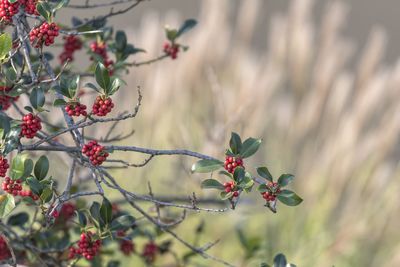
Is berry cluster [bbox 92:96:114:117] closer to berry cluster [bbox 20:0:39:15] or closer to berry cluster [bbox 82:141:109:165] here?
berry cluster [bbox 82:141:109:165]

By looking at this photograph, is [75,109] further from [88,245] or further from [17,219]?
[17,219]

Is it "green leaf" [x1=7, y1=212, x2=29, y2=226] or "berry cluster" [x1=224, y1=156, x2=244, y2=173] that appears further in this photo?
"green leaf" [x1=7, y1=212, x2=29, y2=226]

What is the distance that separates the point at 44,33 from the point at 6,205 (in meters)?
0.38

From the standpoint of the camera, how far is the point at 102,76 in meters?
1.64

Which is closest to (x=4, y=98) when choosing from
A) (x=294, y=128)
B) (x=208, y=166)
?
(x=208, y=166)

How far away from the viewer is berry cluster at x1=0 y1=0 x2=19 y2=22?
1644 millimetres

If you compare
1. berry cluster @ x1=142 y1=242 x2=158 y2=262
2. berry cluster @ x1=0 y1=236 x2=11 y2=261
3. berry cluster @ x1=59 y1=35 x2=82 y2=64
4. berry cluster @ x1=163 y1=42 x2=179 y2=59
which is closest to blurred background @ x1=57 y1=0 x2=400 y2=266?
berry cluster @ x1=142 y1=242 x2=158 y2=262

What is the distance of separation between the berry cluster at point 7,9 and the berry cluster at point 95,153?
0.34 metres

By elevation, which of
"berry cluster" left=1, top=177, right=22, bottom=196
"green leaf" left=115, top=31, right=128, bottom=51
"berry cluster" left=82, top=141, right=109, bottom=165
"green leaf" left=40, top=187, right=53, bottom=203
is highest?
"green leaf" left=115, top=31, right=128, bottom=51

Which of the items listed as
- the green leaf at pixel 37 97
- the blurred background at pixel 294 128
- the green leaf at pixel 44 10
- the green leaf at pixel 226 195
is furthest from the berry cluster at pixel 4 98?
the blurred background at pixel 294 128

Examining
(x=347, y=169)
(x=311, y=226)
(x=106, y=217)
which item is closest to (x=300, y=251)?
(x=311, y=226)

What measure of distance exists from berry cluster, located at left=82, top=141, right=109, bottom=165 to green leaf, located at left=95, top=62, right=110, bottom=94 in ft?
0.42

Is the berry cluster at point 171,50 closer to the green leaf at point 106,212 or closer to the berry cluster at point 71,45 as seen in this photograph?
the berry cluster at point 71,45

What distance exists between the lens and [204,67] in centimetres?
578
